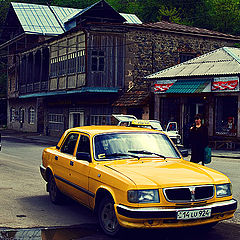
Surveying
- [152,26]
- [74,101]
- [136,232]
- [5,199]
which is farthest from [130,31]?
[136,232]

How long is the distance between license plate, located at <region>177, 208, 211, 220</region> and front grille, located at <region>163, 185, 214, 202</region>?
0.15 m

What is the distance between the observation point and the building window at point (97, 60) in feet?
99.0

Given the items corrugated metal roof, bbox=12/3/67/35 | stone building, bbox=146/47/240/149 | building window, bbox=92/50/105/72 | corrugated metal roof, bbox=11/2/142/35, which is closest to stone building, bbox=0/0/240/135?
building window, bbox=92/50/105/72

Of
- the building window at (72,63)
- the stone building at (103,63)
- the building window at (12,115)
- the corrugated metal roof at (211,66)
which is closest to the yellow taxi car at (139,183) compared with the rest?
the corrugated metal roof at (211,66)

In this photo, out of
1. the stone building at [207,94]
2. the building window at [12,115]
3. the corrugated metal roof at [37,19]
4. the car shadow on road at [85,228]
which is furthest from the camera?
the building window at [12,115]

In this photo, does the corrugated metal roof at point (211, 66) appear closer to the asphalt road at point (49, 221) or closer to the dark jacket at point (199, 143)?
the dark jacket at point (199, 143)

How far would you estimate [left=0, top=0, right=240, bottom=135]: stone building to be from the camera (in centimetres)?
2995

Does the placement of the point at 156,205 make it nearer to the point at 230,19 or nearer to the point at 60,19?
the point at 60,19

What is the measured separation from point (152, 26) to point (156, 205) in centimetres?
2681

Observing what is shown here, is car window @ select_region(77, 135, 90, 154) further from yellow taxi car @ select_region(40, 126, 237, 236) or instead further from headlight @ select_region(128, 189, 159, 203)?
headlight @ select_region(128, 189, 159, 203)

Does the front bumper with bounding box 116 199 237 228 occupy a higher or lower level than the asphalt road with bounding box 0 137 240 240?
higher

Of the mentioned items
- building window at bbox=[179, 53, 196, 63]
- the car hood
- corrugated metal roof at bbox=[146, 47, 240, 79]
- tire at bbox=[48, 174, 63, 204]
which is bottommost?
tire at bbox=[48, 174, 63, 204]

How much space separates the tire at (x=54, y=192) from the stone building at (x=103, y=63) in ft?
65.9

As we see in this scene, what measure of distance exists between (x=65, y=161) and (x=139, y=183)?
2.38 metres
